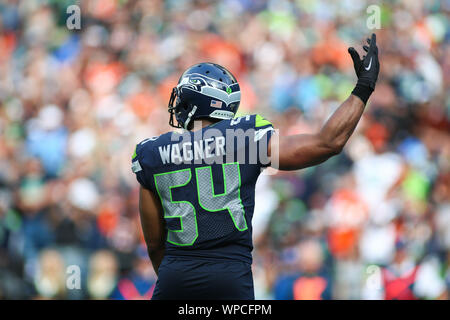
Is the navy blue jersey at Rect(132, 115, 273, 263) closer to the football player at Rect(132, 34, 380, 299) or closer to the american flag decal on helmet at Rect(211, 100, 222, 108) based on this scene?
the football player at Rect(132, 34, 380, 299)

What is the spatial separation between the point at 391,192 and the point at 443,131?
95 centimetres

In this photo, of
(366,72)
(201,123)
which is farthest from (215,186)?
(366,72)

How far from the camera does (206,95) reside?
3102 mm

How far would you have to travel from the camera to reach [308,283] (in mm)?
5977

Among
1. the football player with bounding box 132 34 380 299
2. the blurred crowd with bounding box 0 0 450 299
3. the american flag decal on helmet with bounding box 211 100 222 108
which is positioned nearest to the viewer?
the football player with bounding box 132 34 380 299

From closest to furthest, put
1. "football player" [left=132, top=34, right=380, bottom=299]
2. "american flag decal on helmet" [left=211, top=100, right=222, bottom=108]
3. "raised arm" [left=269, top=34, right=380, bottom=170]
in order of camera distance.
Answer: "raised arm" [left=269, top=34, right=380, bottom=170] → "football player" [left=132, top=34, right=380, bottom=299] → "american flag decal on helmet" [left=211, top=100, right=222, bottom=108]

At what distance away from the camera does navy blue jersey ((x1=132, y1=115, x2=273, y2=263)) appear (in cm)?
280

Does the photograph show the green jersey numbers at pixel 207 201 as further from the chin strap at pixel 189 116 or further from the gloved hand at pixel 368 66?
the gloved hand at pixel 368 66

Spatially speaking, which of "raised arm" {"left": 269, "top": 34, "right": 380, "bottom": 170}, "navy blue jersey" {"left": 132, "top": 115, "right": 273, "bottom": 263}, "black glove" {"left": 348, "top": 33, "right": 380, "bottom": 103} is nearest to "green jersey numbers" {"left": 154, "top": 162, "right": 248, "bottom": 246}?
"navy blue jersey" {"left": 132, "top": 115, "right": 273, "bottom": 263}

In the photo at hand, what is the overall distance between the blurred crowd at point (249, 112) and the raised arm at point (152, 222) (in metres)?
2.91

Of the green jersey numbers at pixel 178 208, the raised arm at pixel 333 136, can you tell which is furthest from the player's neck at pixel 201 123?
the raised arm at pixel 333 136

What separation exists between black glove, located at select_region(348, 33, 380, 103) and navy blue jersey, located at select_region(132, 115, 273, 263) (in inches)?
17.6

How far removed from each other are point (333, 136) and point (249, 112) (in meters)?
4.23
